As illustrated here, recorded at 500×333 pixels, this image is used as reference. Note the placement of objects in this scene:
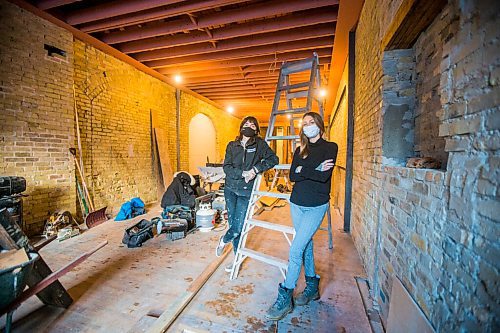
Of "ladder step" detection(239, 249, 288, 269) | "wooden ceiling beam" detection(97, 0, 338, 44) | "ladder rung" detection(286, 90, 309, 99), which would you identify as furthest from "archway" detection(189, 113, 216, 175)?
"ladder step" detection(239, 249, 288, 269)

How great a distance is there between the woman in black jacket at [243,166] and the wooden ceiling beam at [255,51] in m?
2.85

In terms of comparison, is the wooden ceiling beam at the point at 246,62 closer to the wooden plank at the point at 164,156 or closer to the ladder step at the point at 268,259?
the wooden plank at the point at 164,156

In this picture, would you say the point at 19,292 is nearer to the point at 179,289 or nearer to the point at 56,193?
the point at 179,289

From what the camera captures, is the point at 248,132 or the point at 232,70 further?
the point at 232,70

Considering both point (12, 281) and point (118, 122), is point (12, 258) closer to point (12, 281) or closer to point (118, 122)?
point (12, 281)

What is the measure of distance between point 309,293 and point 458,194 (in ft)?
4.95

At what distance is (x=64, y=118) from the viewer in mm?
4105

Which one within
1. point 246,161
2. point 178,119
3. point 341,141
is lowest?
point 246,161

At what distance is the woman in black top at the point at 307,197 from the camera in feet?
6.02

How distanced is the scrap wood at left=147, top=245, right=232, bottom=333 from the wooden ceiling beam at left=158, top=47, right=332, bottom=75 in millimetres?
4494

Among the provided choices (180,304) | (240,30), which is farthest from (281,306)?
(240,30)

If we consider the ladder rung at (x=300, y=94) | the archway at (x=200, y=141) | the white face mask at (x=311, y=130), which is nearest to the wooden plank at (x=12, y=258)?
the white face mask at (x=311, y=130)

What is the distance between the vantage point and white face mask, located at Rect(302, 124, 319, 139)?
1.98 m

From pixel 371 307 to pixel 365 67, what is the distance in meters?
2.61
